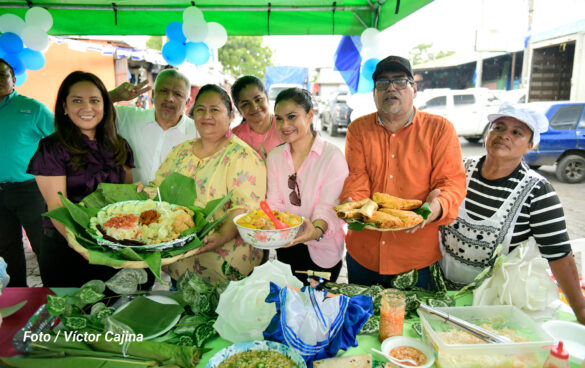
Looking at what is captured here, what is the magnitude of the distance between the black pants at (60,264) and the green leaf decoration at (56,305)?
3.08ft

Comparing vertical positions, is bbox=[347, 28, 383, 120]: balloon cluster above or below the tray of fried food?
above

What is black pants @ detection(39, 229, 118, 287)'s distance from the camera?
2.40 metres

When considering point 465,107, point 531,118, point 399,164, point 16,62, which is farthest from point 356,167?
point 465,107

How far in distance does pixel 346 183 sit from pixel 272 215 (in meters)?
0.66

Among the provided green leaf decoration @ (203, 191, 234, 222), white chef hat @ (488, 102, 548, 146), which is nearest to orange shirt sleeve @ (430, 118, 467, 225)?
white chef hat @ (488, 102, 548, 146)

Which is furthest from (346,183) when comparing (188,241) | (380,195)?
(188,241)

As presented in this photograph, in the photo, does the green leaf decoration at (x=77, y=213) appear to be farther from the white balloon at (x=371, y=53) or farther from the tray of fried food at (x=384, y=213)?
the white balloon at (x=371, y=53)

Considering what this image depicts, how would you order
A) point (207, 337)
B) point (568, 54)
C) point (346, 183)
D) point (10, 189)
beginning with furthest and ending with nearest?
1. point (568, 54)
2. point (10, 189)
3. point (346, 183)
4. point (207, 337)

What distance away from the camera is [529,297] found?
1706mm

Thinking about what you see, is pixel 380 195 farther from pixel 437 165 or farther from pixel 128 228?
pixel 128 228

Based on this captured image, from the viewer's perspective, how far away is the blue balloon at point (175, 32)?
4074 millimetres

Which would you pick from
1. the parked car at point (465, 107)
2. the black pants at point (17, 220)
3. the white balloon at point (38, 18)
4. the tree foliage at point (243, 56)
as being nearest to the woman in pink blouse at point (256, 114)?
the black pants at point (17, 220)

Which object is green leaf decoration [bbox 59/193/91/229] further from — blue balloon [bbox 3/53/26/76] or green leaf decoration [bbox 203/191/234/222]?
blue balloon [bbox 3/53/26/76]

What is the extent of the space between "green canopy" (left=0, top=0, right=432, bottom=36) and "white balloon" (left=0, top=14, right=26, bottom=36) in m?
0.25
